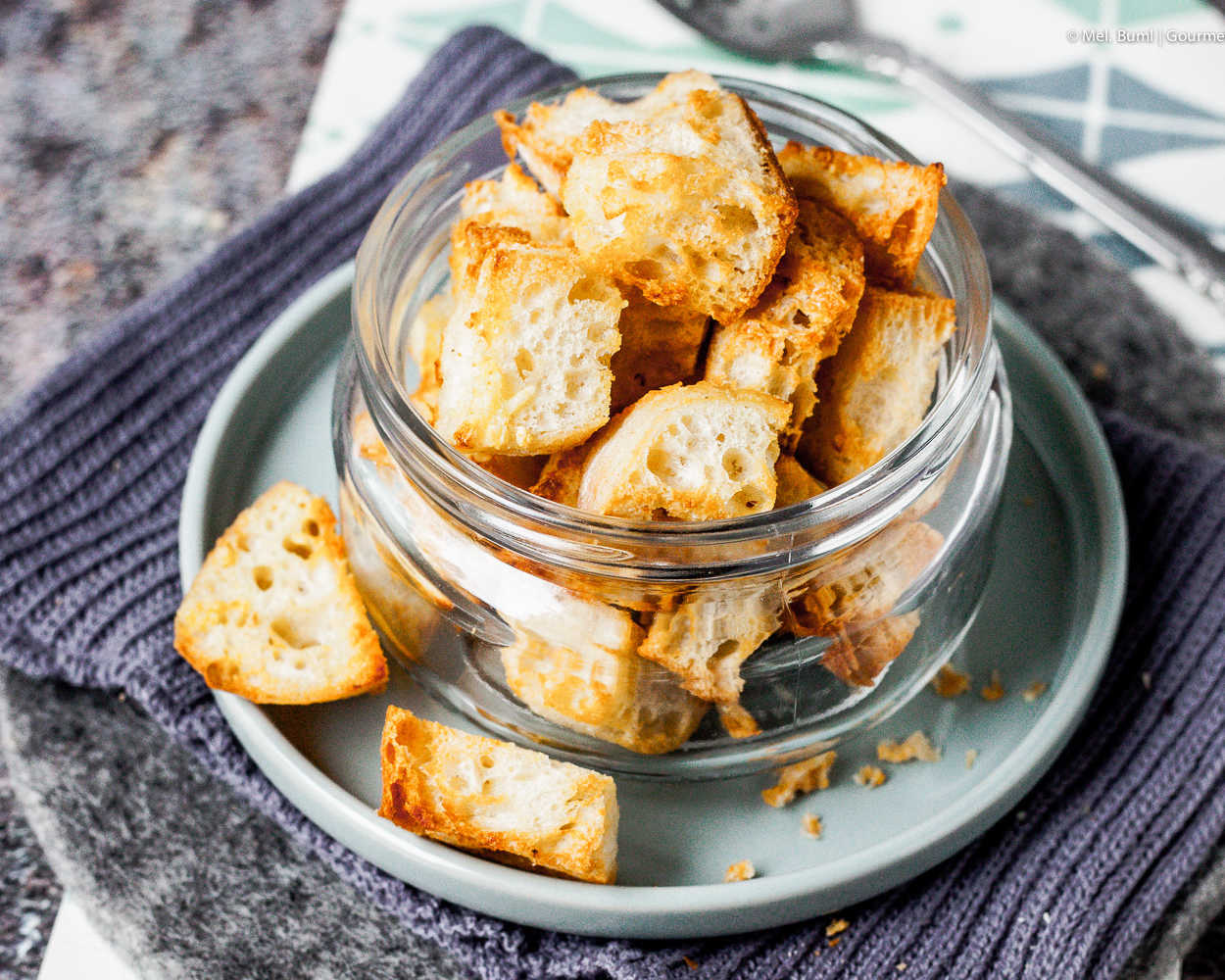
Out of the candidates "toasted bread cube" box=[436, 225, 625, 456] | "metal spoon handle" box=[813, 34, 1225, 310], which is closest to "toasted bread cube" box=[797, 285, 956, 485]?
"toasted bread cube" box=[436, 225, 625, 456]

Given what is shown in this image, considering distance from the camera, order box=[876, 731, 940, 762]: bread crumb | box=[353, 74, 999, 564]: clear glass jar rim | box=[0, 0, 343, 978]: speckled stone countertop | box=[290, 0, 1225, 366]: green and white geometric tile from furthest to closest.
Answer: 1. box=[290, 0, 1225, 366]: green and white geometric tile
2. box=[0, 0, 343, 978]: speckled stone countertop
3. box=[876, 731, 940, 762]: bread crumb
4. box=[353, 74, 999, 564]: clear glass jar rim

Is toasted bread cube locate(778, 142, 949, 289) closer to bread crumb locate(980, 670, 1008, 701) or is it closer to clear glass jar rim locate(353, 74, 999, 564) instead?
clear glass jar rim locate(353, 74, 999, 564)

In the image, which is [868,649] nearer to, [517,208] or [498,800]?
[498,800]

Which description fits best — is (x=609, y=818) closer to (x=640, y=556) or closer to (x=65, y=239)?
(x=640, y=556)

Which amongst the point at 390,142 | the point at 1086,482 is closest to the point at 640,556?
the point at 1086,482

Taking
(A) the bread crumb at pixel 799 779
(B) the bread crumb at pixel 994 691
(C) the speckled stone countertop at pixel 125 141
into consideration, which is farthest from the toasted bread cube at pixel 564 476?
(C) the speckled stone countertop at pixel 125 141

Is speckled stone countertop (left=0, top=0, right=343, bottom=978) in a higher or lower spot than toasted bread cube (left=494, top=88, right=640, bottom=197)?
lower

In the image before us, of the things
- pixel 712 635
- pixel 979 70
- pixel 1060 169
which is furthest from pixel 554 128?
pixel 979 70
